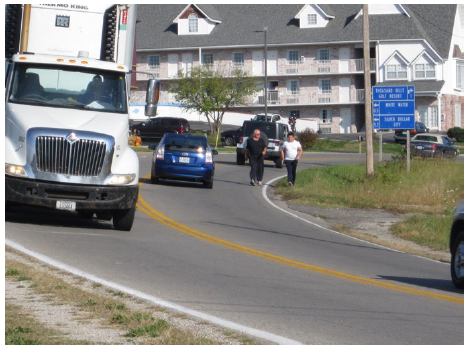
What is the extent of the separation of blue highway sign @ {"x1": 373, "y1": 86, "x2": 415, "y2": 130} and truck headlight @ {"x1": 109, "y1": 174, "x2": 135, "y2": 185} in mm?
18012

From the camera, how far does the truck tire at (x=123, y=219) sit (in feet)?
55.4

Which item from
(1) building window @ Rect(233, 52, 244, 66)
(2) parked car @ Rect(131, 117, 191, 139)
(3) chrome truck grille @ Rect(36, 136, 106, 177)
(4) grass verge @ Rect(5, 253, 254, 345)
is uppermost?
(1) building window @ Rect(233, 52, 244, 66)

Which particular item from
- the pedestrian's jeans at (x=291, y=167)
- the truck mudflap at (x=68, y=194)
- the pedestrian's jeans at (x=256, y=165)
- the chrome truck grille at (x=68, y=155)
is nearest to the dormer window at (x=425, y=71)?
the pedestrian's jeans at (x=256, y=165)

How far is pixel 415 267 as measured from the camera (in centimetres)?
1537

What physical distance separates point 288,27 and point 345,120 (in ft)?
33.2

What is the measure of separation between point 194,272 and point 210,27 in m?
74.2

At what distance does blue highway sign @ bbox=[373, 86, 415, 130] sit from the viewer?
3309 centimetres

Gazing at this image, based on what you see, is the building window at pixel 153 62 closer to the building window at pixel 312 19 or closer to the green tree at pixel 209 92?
the green tree at pixel 209 92

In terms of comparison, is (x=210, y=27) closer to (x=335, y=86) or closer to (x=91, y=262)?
(x=335, y=86)

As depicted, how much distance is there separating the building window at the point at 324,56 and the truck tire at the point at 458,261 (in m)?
71.5

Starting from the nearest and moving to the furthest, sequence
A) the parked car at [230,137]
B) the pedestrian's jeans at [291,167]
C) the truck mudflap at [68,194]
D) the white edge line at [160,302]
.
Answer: the white edge line at [160,302]
the truck mudflap at [68,194]
the pedestrian's jeans at [291,167]
the parked car at [230,137]

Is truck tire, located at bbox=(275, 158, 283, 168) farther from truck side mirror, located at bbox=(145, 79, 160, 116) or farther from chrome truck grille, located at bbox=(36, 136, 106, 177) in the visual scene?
chrome truck grille, located at bbox=(36, 136, 106, 177)

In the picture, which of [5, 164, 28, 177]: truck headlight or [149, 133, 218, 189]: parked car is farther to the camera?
[149, 133, 218, 189]: parked car

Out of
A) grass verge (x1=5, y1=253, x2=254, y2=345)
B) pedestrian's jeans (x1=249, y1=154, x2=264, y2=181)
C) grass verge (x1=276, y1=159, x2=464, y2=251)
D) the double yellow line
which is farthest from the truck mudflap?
pedestrian's jeans (x1=249, y1=154, x2=264, y2=181)
